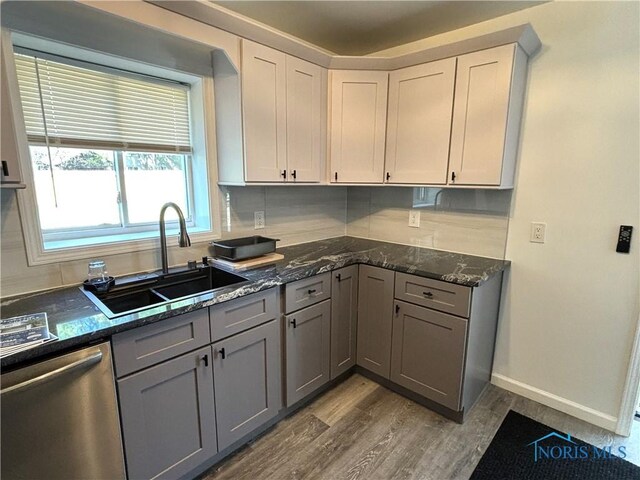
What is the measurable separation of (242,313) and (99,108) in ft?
4.31

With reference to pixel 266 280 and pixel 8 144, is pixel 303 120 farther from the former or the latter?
pixel 8 144

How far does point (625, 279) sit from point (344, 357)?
1.72 meters

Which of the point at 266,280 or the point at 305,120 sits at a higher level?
the point at 305,120

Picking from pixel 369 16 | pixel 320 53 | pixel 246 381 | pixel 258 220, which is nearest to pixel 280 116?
pixel 320 53

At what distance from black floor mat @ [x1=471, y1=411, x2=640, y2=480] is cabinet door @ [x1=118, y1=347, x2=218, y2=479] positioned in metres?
1.36

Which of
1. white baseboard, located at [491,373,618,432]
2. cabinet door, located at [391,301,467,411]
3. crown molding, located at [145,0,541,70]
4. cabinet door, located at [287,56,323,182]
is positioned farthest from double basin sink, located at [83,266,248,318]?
white baseboard, located at [491,373,618,432]

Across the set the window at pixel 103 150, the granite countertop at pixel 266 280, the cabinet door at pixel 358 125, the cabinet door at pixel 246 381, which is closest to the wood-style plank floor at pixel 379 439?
the cabinet door at pixel 246 381

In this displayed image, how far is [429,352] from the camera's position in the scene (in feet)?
6.64

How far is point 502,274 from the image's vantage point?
2.22 m

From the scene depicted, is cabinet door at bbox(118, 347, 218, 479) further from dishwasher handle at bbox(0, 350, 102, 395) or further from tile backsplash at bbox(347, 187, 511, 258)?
tile backsplash at bbox(347, 187, 511, 258)

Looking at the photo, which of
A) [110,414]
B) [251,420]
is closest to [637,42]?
[251,420]

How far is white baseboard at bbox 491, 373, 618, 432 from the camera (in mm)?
1950

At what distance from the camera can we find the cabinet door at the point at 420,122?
6.82ft

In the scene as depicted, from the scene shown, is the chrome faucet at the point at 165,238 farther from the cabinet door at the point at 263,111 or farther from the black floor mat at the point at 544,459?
the black floor mat at the point at 544,459
